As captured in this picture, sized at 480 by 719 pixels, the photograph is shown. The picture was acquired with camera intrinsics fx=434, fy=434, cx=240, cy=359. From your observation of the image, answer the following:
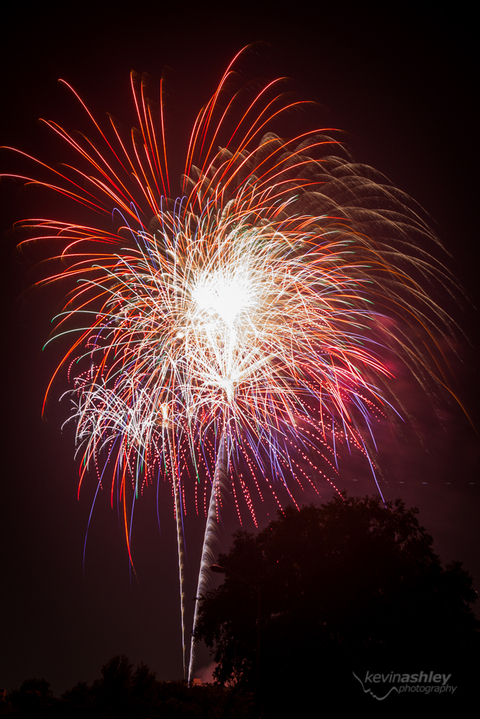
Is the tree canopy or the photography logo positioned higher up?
the tree canopy

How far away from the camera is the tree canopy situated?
1736 cm

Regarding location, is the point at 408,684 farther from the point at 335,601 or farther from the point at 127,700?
the point at 127,700

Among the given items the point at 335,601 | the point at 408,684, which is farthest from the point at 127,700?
the point at 408,684

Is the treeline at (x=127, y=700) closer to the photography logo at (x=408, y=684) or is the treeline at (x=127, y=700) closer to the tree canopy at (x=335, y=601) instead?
the tree canopy at (x=335, y=601)

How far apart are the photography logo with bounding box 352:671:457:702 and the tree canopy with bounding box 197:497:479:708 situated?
0.33 metres

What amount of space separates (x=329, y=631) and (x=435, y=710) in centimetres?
438

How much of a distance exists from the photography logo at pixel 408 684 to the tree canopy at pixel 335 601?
0.33 m

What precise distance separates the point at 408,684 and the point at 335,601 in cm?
377

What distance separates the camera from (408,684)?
1617 centimetres

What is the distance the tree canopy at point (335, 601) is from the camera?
17.4 m

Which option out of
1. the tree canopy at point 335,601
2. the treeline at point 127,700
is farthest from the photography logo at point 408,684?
the treeline at point 127,700

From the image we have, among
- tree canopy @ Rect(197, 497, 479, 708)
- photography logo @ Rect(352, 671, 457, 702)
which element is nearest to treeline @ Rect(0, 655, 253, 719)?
tree canopy @ Rect(197, 497, 479, 708)

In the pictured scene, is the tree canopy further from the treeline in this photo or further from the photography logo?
the treeline

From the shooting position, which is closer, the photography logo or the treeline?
the photography logo
